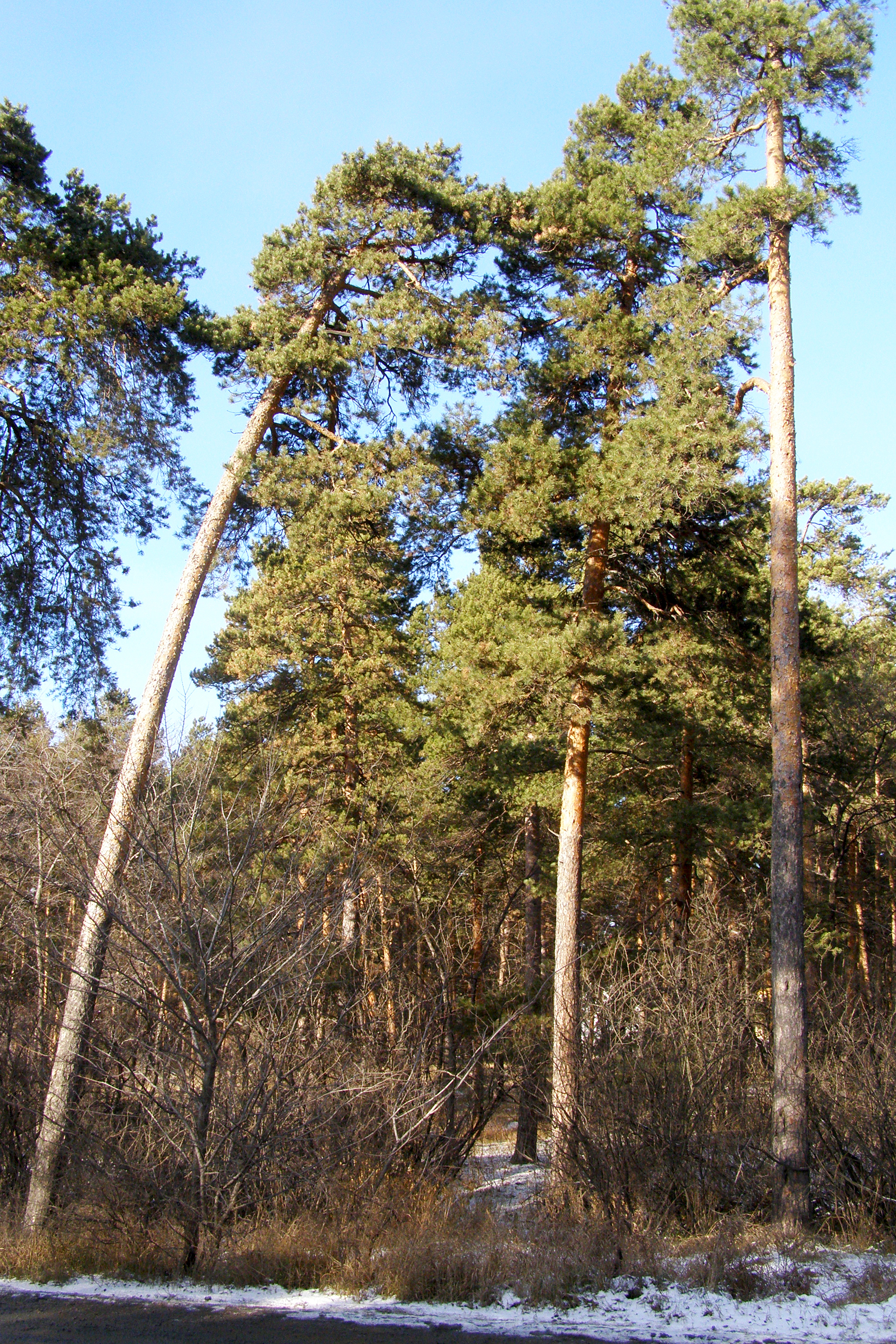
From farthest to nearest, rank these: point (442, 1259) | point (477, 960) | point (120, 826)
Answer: point (477, 960) → point (120, 826) → point (442, 1259)

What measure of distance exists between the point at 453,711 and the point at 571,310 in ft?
19.6

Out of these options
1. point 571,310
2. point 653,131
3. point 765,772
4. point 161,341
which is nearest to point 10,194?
point 161,341

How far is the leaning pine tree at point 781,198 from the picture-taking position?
378 inches

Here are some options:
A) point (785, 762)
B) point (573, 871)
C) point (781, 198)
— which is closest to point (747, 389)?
point (781, 198)

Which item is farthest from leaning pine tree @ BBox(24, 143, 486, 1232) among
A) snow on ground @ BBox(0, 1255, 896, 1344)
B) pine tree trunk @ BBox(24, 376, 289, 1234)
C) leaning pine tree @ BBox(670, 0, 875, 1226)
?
snow on ground @ BBox(0, 1255, 896, 1344)

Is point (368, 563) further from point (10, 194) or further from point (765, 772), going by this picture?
point (765, 772)

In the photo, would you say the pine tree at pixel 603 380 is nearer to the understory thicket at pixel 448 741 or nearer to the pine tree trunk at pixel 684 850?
the understory thicket at pixel 448 741

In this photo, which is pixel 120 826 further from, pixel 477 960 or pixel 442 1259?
pixel 477 960

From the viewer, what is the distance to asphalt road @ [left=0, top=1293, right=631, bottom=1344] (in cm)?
618

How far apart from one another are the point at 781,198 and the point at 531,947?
13789mm

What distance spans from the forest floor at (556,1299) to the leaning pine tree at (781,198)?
102 inches

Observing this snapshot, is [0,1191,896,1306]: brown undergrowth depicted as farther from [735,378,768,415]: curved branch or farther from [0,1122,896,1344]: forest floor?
[735,378,768,415]: curved branch

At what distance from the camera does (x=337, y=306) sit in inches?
470

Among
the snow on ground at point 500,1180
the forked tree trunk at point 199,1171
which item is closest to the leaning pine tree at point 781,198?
the snow on ground at point 500,1180
